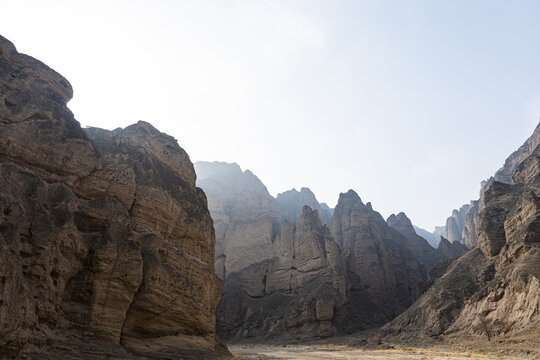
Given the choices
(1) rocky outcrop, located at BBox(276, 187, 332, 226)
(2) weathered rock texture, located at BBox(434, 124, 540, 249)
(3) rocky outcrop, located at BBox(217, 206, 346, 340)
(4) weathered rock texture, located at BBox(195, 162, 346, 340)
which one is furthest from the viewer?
(1) rocky outcrop, located at BBox(276, 187, 332, 226)

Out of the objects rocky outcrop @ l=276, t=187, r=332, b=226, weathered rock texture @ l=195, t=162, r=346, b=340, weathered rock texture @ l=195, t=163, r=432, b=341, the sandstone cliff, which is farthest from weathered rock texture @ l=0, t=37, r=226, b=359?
rocky outcrop @ l=276, t=187, r=332, b=226

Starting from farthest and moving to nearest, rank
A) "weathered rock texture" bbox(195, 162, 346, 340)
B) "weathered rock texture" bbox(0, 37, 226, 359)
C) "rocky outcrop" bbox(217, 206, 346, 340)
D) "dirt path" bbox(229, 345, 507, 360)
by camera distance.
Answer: "weathered rock texture" bbox(195, 162, 346, 340), "rocky outcrop" bbox(217, 206, 346, 340), "dirt path" bbox(229, 345, 507, 360), "weathered rock texture" bbox(0, 37, 226, 359)

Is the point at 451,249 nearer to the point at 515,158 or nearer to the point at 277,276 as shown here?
the point at 515,158

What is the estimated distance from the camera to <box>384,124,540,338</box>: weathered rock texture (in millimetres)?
38781

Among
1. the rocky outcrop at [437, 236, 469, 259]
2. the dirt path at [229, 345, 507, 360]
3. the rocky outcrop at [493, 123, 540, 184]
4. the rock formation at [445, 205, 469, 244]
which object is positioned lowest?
the dirt path at [229, 345, 507, 360]

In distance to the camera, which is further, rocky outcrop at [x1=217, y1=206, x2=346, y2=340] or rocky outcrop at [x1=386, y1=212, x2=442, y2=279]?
rocky outcrop at [x1=386, y1=212, x2=442, y2=279]

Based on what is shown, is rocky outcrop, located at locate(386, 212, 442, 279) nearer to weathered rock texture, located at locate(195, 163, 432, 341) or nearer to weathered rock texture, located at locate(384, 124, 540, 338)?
weathered rock texture, located at locate(195, 163, 432, 341)

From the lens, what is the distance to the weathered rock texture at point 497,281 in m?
38.8

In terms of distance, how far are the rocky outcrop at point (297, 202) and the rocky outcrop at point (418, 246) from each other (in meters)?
25.4

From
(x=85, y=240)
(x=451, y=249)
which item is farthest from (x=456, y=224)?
(x=85, y=240)

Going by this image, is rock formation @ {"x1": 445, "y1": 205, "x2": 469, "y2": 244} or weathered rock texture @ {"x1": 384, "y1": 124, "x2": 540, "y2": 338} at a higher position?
rock formation @ {"x1": 445, "y1": 205, "x2": 469, "y2": 244}

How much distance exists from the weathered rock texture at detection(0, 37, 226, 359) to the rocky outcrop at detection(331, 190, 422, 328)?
58.3 metres

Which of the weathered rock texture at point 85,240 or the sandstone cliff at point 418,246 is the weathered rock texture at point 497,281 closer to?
the weathered rock texture at point 85,240

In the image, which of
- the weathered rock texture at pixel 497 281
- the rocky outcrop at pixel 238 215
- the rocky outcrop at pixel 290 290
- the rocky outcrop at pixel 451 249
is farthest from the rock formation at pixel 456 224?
the weathered rock texture at pixel 497 281
